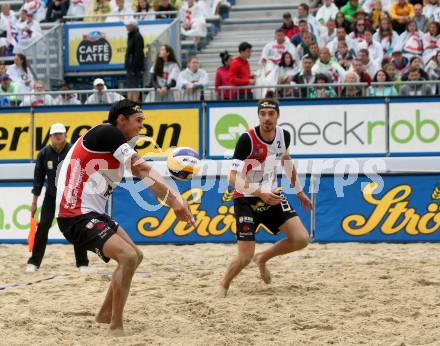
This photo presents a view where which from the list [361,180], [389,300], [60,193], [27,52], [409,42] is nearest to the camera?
[60,193]

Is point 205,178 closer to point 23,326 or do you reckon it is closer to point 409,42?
point 409,42

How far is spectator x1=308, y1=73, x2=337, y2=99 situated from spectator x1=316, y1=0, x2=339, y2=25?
2921mm

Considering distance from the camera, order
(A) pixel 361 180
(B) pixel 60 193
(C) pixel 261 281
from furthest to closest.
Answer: (A) pixel 361 180
(C) pixel 261 281
(B) pixel 60 193

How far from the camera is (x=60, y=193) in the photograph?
6844 millimetres

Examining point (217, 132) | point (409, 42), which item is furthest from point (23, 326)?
point (409, 42)

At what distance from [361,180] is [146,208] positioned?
3326mm

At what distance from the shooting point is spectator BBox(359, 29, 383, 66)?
49.5 feet

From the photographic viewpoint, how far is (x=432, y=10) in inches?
617

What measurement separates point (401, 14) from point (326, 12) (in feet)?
5.07

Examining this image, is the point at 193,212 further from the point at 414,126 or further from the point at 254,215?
the point at 254,215

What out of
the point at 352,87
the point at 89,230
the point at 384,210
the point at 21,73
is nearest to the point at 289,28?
the point at 352,87

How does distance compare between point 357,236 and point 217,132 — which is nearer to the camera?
point 357,236

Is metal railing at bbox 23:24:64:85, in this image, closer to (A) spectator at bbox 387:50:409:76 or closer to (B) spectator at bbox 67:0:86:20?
(B) spectator at bbox 67:0:86:20

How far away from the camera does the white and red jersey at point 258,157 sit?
836 centimetres
